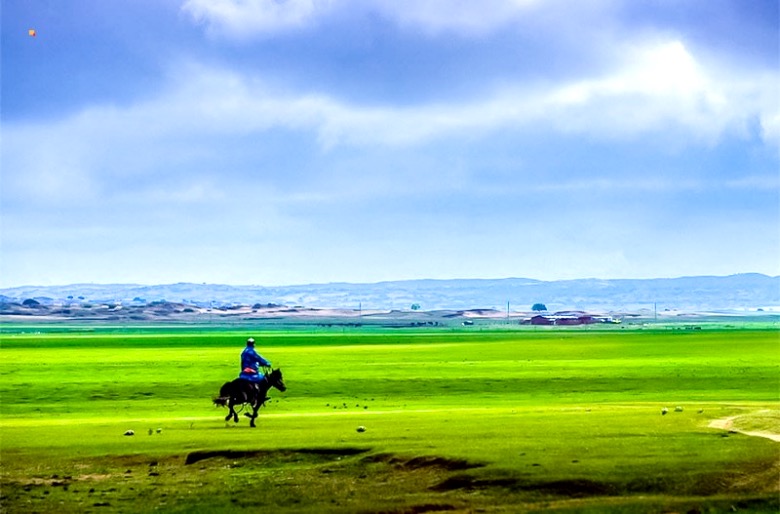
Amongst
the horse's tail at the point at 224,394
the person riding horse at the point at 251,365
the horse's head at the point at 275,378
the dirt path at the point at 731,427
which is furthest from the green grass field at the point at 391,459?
the person riding horse at the point at 251,365

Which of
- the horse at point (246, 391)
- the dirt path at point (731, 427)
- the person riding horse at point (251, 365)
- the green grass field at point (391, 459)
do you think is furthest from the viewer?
the horse at point (246, 391)

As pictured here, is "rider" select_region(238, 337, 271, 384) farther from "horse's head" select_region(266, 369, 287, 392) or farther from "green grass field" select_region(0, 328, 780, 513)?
"green grass field" select_region(0, 328, 780, 513)

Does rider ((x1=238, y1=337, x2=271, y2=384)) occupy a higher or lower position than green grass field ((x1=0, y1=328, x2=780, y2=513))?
higher

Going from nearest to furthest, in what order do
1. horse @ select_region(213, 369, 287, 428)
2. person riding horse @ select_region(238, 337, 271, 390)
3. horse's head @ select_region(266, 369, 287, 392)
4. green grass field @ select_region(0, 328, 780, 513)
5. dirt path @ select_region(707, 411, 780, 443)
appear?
1. green grass field @ select_region(0, 328, 780, 513)
2. dirt path @ select_region(707, 411, 780, 443)
3. person riding horse @ select_region(238, 337, 271, 390)
4. horse @ select_region(213, 369, 287, 428)
5. horse's head @ select_region(266, 369, 287, 392)

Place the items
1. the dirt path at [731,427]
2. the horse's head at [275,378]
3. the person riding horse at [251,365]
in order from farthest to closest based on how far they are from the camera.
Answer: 1. the horse's head at [275,378]
2. the person riding horse at [251,365]
3. the dirt path at [731,427]

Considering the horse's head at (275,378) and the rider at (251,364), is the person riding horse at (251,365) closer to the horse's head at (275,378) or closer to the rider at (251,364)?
the rider at (251,364)

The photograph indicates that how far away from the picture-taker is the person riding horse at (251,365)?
29188 mm

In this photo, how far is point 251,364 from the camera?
29.5 metres

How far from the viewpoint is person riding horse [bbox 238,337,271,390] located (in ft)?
95.8

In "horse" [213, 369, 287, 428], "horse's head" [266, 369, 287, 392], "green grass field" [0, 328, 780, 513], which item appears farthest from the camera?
"horse's head" [266, 369, 287, 392]

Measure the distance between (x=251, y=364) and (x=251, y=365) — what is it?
0.06m

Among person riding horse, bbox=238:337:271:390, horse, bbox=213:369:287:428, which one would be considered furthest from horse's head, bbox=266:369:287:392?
person riding horse, bbox=238:337:271:390

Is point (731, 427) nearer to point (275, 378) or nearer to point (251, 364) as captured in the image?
point (275, 378)

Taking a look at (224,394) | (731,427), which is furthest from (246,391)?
(731,427)
